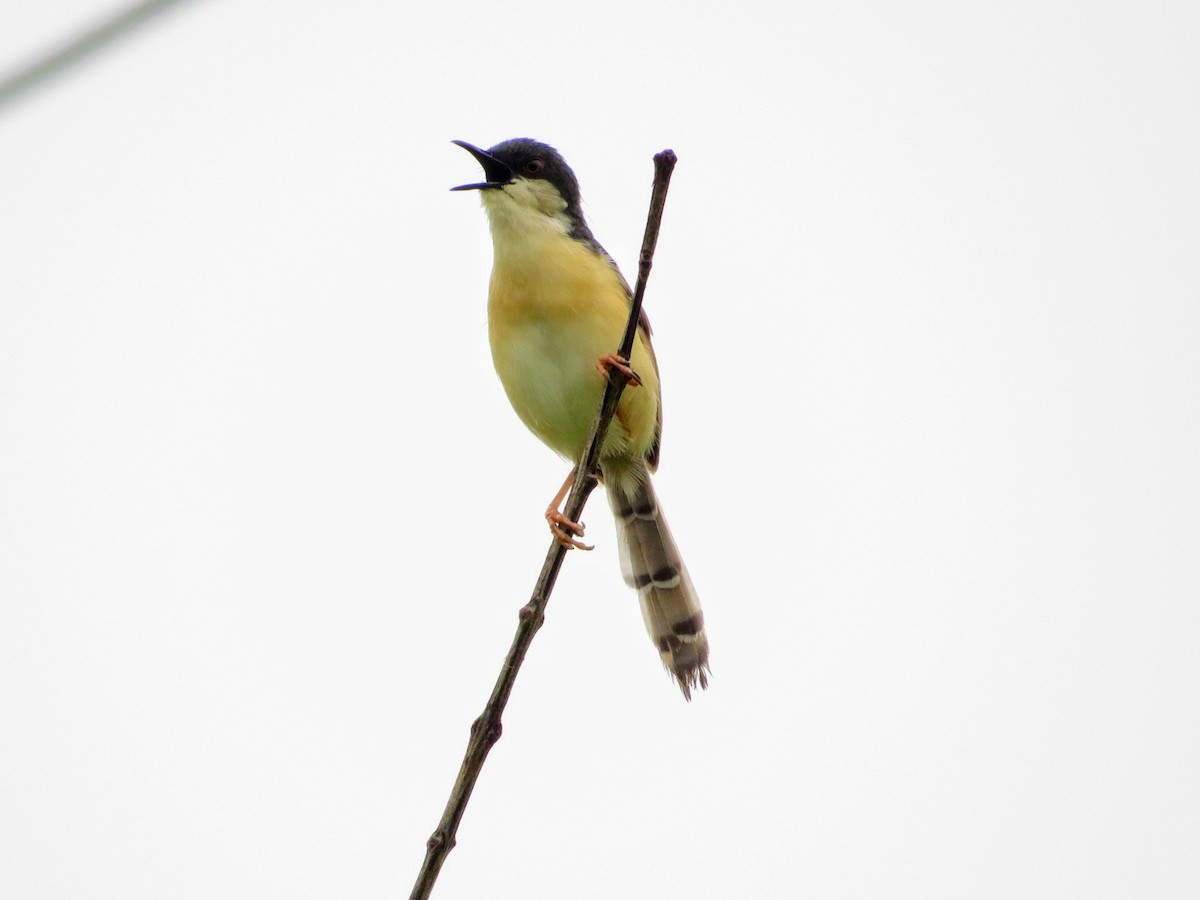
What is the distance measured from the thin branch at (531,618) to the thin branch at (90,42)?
68.7 inches

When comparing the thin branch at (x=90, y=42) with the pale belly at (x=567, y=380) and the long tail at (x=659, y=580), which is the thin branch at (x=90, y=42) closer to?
the pale belly at (x=567, y=380)

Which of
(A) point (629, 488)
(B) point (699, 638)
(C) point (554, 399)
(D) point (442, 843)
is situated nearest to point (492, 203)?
(C) point (554, 399)

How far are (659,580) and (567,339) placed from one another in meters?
1.42

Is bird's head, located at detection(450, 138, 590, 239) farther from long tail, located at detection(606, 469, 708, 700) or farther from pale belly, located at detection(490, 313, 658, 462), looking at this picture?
long tail, located at detection(606, 469, 708, 700)

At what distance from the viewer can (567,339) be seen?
5.92 m

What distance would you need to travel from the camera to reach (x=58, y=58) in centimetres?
146

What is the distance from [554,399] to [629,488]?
908 mm

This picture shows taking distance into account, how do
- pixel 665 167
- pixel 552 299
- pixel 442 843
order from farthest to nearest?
pixel 552 299 → pixel 665 167 → pixel 442 843

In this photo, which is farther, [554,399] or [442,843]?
[554,399]

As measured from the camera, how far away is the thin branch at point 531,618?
A: 2.64m

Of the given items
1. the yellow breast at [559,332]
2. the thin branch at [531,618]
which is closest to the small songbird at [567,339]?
the yellow breast at [559,332]

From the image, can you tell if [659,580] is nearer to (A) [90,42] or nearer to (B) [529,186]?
(B) [529,186]

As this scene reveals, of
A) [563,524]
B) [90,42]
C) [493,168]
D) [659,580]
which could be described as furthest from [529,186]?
[90,42]

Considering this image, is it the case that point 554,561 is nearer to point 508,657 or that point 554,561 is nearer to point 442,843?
point 508,657
